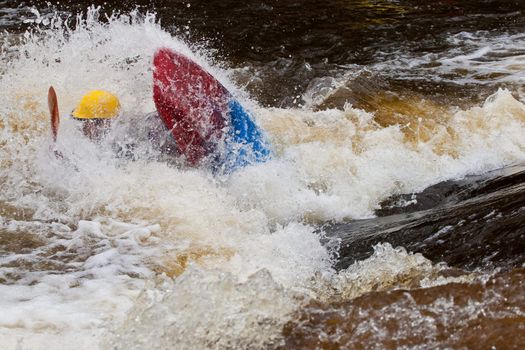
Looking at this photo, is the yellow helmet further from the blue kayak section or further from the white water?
the blue kayak section

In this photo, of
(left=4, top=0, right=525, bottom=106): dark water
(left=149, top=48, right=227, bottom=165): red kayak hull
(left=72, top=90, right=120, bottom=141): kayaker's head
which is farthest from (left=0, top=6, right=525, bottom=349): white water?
(left=4, top=0, right=525, bottom=106): dark water

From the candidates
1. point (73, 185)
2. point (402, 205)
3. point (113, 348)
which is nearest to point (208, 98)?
point (73, 185)

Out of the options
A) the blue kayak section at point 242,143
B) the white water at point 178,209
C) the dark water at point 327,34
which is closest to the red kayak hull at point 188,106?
the blue kayak section at point 242,143

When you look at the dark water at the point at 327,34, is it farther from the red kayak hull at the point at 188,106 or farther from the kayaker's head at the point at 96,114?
the kayaker's head at the point at 96,114

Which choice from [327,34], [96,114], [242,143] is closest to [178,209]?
[242,143]

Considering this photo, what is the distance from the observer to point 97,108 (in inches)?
188

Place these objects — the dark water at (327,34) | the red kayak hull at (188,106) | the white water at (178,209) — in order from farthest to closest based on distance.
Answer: the dark water at (327,34)
the red kayak hull at (188,106)
the white water at (178,209)

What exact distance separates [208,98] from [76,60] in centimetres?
218

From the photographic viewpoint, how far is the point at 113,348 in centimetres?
255

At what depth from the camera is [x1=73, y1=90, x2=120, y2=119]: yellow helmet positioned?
4.79 m

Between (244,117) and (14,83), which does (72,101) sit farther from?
(244,117)

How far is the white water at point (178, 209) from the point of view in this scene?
2609 millimetres

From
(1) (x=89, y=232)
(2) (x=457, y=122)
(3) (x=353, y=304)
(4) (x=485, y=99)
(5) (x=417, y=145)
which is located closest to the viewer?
(3) (x=353, y=304)

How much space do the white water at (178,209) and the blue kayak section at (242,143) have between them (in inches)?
3.1
